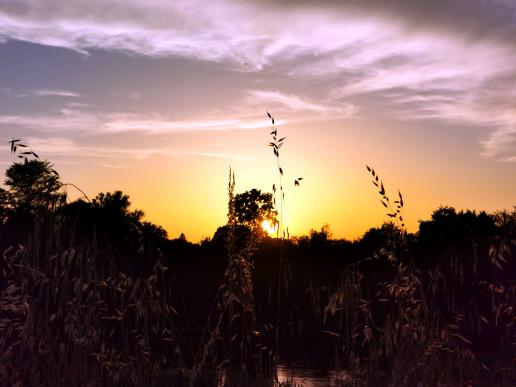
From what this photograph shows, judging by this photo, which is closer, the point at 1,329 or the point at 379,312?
the point at 1,329

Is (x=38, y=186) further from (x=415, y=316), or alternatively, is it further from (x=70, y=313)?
(x=415, y=316)

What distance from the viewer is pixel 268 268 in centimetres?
3619

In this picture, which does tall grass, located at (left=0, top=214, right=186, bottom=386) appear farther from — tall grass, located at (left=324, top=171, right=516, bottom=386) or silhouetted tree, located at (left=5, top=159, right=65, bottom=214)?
tall grass, located at (left=324, top=171, right=516, bottom=386)

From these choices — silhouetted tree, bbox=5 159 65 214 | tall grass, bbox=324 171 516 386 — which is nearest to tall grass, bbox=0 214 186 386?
silhouetted tree, bbox=5 159 65 214

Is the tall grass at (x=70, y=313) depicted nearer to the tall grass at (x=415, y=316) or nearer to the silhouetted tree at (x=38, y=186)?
the silhouetted tree at (x=38, y=186)

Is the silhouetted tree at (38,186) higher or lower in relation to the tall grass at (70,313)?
higher

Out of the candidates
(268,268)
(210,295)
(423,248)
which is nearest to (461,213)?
(423,248)

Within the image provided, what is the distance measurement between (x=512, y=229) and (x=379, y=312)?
26.5 m

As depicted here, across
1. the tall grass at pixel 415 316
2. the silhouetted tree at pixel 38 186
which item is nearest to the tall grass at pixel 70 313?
the silhouetted tree at pixel 38 186

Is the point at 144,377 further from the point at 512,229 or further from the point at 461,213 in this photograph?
the point at 461,213

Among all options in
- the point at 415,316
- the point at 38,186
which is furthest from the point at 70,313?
the point at 415,316

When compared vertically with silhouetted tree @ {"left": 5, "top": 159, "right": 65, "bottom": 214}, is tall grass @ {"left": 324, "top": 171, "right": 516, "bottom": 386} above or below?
below

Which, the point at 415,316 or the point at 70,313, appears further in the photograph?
the point at 415,316

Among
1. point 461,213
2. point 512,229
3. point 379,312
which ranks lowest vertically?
point 379,312
